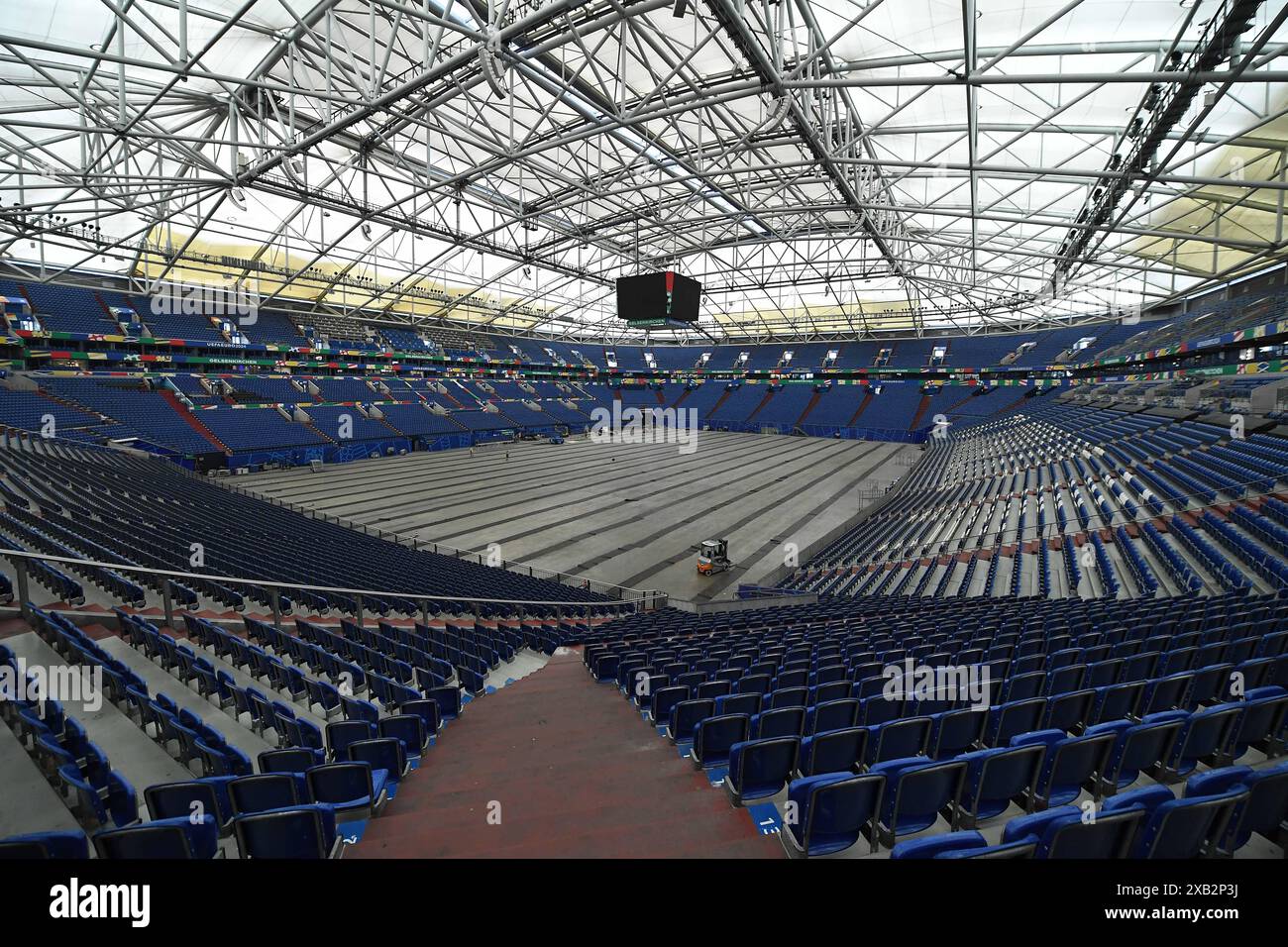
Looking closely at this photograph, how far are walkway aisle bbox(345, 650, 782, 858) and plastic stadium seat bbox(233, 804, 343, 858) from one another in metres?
0.56

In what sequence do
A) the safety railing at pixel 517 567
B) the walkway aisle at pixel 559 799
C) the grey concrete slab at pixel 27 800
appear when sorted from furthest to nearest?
the safety railing at pixel 517 567
the walkway aisle at pixel 559 799
the grey concrete slab at pixel 27 800

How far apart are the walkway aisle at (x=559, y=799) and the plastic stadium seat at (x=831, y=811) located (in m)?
0.26

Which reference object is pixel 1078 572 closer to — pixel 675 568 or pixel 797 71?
pixel 675 568

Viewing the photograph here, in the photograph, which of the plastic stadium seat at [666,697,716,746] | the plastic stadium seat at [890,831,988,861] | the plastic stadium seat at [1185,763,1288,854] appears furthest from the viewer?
the plastic stadium seat at [666,697,716,746]

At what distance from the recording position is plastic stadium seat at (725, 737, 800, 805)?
11.8 feet

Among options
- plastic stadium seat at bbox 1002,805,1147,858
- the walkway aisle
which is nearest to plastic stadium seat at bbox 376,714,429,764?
the walkway aisle

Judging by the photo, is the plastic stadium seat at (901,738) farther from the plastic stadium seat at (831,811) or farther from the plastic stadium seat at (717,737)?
the plastic stadium seat at (717,737)

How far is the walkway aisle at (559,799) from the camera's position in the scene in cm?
338

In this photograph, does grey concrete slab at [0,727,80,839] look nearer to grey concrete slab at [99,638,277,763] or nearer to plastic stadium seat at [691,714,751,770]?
grey concrete slab at [99,638,277,763]

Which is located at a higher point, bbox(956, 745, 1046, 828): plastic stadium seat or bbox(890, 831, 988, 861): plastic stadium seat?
bbox(890, 831, 988, 861): plastic stadium seat

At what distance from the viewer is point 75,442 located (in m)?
23.2

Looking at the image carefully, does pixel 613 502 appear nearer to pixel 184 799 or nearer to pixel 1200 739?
pixel 184 799

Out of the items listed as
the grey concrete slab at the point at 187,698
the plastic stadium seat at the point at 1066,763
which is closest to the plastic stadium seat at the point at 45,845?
the grey concrete slab at the point at 187,698
